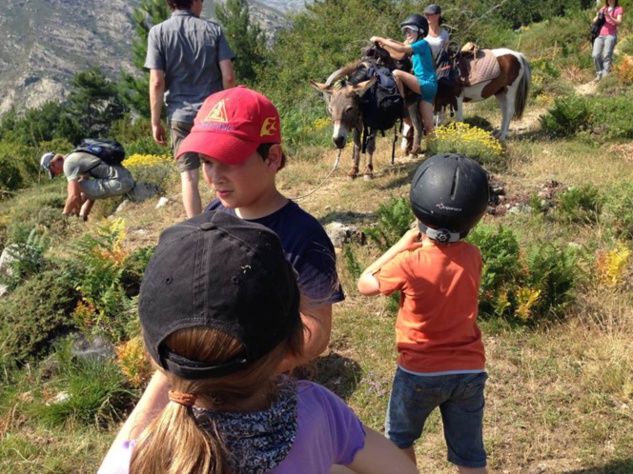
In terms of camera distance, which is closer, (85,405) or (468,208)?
(468,208)

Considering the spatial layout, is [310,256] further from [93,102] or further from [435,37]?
[93,102]

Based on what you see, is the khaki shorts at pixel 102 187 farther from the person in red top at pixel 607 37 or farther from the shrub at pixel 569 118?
the person in red top at pixel 607 37

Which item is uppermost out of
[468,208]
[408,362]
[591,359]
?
[468,208]

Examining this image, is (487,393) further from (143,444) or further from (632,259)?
(143,444)

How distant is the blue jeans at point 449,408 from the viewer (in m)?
2.15

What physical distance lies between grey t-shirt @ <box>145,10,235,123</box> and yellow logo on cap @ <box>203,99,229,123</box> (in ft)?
10.2

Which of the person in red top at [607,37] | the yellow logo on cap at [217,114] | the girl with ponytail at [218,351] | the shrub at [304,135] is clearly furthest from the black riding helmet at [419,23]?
the girl with ponytail at [218,351]

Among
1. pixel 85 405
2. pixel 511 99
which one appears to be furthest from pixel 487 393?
pixel 511 99

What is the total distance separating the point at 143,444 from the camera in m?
1.01

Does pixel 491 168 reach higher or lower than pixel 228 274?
lower

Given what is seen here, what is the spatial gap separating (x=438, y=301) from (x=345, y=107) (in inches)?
196

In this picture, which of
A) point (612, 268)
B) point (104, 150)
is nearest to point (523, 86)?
point (612, 268)

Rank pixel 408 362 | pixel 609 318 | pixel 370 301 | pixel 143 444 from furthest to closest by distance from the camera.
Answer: pixel 370 301 < pixel 609 318 < pixel 408 362 < pixel 143 444

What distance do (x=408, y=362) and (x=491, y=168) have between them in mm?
5460
